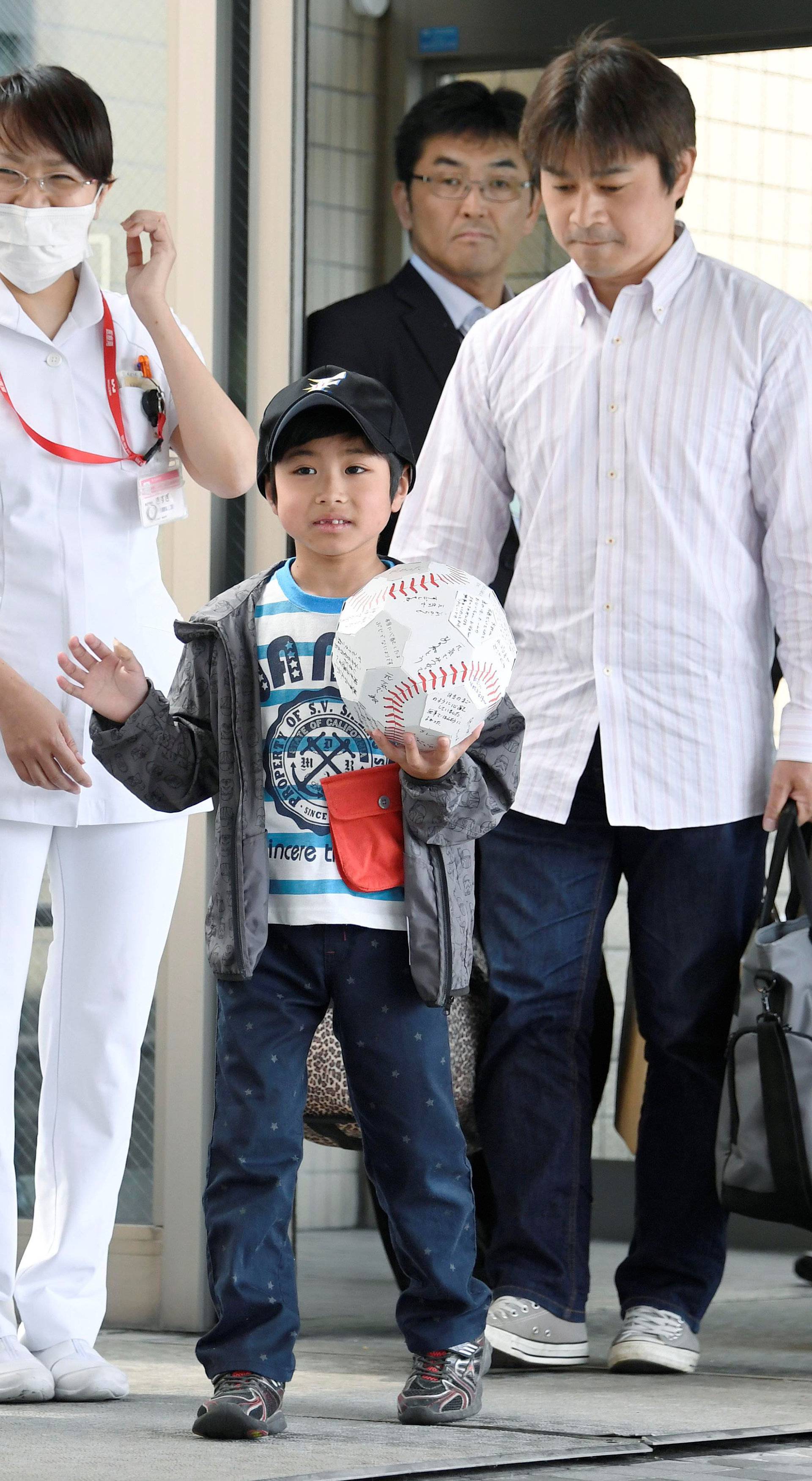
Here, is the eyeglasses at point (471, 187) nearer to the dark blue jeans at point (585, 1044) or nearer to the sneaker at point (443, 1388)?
the dark blue jeans at point (585, 1044)

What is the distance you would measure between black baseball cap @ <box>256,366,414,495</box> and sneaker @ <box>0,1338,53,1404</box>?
3.56 ft

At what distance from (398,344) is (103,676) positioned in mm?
1420

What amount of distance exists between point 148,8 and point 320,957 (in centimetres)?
176

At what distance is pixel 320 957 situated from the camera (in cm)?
231

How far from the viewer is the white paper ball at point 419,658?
2.13 meters

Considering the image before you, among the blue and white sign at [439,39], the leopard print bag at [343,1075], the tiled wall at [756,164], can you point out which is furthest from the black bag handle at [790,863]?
the blue and white sign at [439,39]

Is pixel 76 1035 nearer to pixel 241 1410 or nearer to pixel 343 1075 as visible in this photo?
pixel 343 1075

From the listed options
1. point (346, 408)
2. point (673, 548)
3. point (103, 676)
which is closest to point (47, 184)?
point (346, 408)

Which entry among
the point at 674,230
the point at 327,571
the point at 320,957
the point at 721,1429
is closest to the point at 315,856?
the point at 320,957

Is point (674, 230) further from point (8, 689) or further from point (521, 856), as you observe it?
point (8, 689)

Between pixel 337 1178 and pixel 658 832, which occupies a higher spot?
pixel 658 832

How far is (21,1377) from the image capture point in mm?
2438

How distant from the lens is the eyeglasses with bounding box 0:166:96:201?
2.49m

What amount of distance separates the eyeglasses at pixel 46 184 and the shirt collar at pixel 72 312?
0.13 meters
